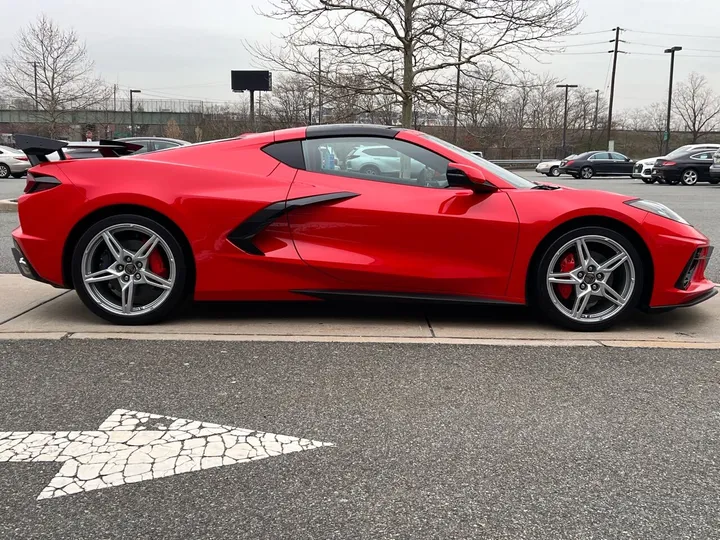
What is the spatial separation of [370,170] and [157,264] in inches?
60.8

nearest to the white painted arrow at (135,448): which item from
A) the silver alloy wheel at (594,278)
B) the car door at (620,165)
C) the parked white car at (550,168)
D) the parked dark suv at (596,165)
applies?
the silver alloy wheel at (594,278)

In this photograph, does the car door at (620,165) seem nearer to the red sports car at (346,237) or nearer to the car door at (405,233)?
the red sports car at (346,237)

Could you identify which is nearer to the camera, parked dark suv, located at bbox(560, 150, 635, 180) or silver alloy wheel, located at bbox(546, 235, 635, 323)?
silver alloy wheel, located at bbox(546, 235, 635, 323)

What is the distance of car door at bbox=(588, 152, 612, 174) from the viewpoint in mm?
30750

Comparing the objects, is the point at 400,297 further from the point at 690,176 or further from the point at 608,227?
the point at 690,176

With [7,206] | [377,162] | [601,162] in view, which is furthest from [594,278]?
[601,162]

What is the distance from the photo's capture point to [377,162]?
4.19 metres

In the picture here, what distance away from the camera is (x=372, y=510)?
81.3 inches

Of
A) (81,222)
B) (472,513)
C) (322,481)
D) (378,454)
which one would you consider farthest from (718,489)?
(81,222)

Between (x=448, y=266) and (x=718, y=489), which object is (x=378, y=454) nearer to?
(x=718, y=489)

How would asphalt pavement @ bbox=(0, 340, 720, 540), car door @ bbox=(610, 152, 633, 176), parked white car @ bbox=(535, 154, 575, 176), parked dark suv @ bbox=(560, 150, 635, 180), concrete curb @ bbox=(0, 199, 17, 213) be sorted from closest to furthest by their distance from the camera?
1. asphalt pavement @ bbox=(0, 340, 720, 540)
2. concrete curb @ bbox=(0, 199, 17, 213)
3. parked dark suv @ bbox=(560, 150, 635, 180)
4. car door @ bbox=(610, 152, 633, 176)
5. parked white car @ bbox=(535, 154, 575, 176)

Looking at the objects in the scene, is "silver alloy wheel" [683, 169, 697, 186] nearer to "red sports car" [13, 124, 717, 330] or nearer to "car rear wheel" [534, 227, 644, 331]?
"red sports car" [13, 124, 717, 330]

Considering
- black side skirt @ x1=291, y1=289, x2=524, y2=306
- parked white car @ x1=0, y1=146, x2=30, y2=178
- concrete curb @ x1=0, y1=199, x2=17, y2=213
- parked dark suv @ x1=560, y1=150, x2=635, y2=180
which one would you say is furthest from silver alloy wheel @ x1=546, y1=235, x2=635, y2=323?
parked dark suv @ x1=560, y1=150, x2=635, y2=180

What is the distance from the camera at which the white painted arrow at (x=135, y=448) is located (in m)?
2.29
